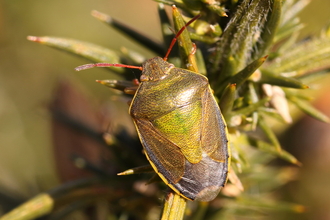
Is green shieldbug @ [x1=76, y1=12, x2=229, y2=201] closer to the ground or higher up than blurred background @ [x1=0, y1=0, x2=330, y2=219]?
higher up

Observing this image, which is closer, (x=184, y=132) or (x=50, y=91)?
(x=184, y=132)

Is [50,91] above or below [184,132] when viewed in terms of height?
below

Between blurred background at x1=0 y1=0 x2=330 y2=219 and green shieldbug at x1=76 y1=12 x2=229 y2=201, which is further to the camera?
blurred background at x1=0 y1=0 x2=330 y2=219

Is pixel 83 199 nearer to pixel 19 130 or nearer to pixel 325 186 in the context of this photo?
pixel 19 130

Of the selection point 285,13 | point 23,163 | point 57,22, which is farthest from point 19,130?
point 285,13

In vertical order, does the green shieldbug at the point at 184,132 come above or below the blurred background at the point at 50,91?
above
